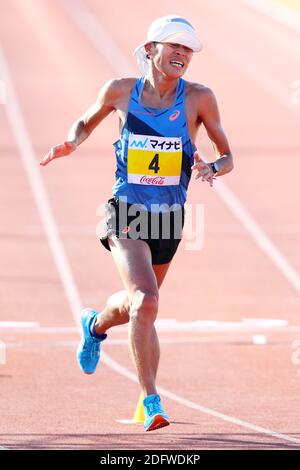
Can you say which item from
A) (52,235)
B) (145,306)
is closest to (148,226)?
(145,306)

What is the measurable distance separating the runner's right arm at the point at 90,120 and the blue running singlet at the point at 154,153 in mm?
155

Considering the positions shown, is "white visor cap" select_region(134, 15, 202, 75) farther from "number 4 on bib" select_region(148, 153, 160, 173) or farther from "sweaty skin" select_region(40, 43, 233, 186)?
"number 4 on bib" select_region(148, 153, 160, 173)

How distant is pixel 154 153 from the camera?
7.68m

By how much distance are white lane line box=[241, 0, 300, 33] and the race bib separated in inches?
965

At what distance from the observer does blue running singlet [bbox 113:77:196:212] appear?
7.68 meters

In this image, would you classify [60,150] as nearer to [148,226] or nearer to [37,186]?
[148,226]

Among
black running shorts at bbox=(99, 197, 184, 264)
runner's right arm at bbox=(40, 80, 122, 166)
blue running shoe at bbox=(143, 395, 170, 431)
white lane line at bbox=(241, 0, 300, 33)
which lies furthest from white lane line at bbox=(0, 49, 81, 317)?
white lane line at bbox=(241, 0, 300, 33)

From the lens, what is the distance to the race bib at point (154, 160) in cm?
767

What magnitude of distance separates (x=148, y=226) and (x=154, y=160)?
14.7 inches

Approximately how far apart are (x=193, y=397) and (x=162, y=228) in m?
2.28

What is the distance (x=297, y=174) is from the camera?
67.5ft

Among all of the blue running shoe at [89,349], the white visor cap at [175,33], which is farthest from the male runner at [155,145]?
the blue running shoe at [89,349]

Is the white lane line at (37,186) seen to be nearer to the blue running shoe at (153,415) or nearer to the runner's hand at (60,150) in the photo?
the runner's hand at (60,150)

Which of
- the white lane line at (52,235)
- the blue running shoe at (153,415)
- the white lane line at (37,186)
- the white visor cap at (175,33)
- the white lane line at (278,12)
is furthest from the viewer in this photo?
the white lane line at (278,12)
